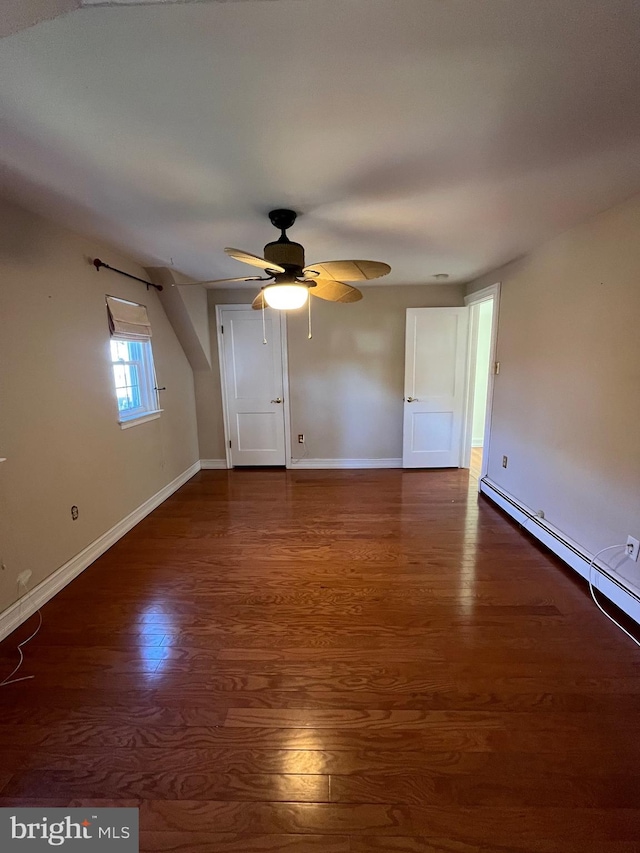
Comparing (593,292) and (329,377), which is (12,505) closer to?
(329,377)

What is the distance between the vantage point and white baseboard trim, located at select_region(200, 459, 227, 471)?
468cm

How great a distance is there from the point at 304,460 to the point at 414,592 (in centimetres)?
268

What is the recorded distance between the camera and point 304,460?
4672 mm

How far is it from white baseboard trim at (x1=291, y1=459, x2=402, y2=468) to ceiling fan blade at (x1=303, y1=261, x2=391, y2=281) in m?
2.88

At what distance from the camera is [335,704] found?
1.47 metres

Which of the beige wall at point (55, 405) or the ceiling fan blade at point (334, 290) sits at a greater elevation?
the ceiling fan blade at point (334, 290)

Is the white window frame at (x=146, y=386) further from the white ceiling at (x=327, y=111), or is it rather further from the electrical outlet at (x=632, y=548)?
the electrical outlet at (x=632, y=548)

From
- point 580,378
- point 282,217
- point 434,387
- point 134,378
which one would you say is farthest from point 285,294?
point 434,387

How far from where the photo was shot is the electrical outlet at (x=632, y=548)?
1.91 metres

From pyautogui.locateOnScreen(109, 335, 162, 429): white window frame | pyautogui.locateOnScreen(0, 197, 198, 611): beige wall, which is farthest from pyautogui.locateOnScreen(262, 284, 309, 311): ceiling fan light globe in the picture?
pyautogui.locateOnScreen(109, 335, 162, 429): white window frame

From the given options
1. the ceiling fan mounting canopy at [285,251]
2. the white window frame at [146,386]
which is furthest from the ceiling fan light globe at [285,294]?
the white window frame at [146,386]

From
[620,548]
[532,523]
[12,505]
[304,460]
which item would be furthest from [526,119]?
[304,460]

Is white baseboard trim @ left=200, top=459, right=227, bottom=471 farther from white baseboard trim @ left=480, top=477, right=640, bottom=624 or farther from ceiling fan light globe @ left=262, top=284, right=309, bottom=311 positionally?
white baseboard trim @ left=480, top=477, right=640, bottom=624

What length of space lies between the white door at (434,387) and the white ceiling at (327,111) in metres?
1.95
